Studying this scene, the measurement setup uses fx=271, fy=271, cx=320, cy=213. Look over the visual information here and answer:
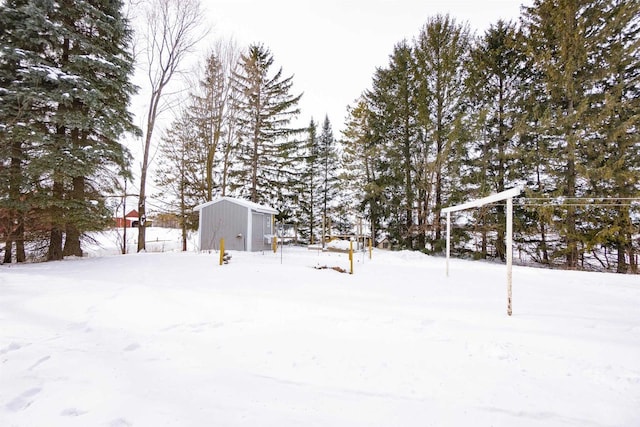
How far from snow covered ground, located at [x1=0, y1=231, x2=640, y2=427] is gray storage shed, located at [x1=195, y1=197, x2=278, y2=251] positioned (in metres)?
6.77

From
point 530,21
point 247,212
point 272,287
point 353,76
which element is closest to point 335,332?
point 272,287

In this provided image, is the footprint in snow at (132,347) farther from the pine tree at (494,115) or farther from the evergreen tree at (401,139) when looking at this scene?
the evergreen tree at (401,139)

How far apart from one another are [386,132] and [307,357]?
588 inches

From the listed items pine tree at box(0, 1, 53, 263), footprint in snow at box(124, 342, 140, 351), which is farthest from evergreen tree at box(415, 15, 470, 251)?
pine tree at box(0, 1, 53, 263)

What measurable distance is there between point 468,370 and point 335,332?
134cm

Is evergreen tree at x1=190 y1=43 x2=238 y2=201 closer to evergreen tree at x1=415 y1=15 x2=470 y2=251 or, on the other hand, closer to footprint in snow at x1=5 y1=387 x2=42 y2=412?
evergreen tree at x1=415 y1=15 x2=470 y2=251

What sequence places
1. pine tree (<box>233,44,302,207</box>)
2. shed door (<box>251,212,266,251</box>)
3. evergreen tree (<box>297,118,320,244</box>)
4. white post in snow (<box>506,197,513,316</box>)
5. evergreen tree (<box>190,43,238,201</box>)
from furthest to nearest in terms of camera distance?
evergreen tree (<box>297,118,320,244</box>)
pine tree (<box>233,44,302,207</box>)
evergreen tree (<box>190,43,238,201</box>)
shed door (<box>251,212,266,251</box>)
white post in snow (<box>506,197,513,316</box>)

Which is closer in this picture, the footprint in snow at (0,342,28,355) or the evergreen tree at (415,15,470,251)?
the footprint in snow at (0,342,28,355)

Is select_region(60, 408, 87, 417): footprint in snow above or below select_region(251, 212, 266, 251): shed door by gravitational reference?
below

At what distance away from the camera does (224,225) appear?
38.9 ft

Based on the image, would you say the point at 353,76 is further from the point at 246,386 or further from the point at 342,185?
the point at 246,386

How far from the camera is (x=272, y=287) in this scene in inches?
201

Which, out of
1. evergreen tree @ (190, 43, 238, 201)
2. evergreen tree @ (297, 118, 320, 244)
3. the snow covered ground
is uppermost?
evergreen tree @ (190, 43, 238, 201)

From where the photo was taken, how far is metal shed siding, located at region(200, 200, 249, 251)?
38.4ft
